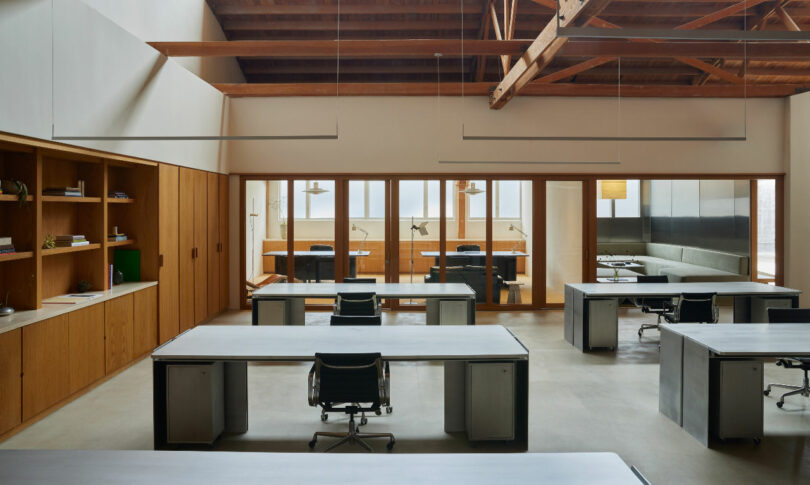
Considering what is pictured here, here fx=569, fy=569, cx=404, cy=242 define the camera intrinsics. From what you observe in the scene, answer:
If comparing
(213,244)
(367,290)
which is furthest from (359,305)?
(213,244)

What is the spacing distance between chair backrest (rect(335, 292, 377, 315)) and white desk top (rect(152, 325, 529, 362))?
1512 mm

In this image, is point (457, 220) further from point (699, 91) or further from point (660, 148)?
point (699, 91)

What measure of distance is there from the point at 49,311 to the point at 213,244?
4.51 meters

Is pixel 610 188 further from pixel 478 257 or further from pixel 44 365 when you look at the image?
pixel 44 365

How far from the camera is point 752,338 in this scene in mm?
4523

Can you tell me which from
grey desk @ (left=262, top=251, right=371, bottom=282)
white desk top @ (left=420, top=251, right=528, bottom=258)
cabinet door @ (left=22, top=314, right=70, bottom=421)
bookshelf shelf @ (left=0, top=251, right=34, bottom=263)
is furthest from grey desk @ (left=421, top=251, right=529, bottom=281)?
bookshelf shelf @ (left=0, top=251, right=34, bottom=263)

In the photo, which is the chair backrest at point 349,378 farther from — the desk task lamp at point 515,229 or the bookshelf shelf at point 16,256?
the desk task lamp at point 515,229

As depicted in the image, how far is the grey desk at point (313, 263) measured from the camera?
10.4 metres

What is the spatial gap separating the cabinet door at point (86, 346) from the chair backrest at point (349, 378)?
2886mm

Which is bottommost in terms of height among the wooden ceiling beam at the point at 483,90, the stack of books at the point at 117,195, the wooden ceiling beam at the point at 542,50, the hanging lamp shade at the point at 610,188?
the stack of books at the point at 117,195

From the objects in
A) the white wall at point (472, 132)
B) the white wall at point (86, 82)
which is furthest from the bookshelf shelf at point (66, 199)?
the white wall at point (472, 132)

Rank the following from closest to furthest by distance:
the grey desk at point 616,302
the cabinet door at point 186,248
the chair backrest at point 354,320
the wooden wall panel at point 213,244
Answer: the chair backrest at point 354,320
the grey desk at point 616,302
the cabinet door at point 186,248
the wooden wall panel at point 213,244

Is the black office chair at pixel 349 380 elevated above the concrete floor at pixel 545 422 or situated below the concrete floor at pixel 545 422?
above

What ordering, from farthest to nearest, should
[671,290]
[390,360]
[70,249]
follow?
[671,290] < [70,249] < [390,360]
